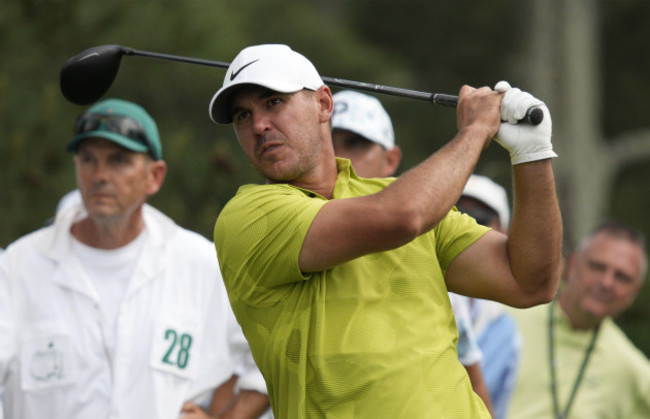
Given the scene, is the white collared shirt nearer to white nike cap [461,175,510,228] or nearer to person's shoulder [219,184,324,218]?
person's shoulder [219,184,324,218]

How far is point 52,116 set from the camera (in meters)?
7.80

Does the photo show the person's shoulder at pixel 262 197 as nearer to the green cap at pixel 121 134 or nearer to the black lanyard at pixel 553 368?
the green cap at pixel 121 134

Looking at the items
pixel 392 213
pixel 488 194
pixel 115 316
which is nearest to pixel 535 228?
pixel 392 213

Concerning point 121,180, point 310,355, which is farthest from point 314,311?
point 121,180

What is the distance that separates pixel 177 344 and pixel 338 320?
1.67 m

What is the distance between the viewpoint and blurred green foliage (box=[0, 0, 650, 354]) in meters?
7.43

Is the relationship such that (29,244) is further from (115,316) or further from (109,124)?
(109,124)

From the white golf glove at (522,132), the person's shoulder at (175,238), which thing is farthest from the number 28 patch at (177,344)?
the white golf glove at (522,132)

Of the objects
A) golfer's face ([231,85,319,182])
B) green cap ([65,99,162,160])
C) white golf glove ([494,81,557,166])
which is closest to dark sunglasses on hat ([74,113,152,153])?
green cap ([65,99,162,160])

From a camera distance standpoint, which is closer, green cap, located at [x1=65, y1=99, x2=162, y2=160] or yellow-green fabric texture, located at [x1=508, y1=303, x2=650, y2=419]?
green cap, located at [x1=65, y1=99, x2=162, y2=160]

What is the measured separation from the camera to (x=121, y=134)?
5312 mm

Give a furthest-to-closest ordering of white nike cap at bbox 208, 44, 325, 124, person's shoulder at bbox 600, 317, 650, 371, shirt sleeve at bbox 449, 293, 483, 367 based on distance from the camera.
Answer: person's shoulder at bbox 600, 317, 650, 371 < shirt sleeve at bbox 449, 293, 483, 367 < white nike cap at bbox 208, 44, 325, 124

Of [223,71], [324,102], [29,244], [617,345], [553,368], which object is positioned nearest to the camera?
[324,102]

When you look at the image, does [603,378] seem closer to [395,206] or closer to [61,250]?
[61,250]
